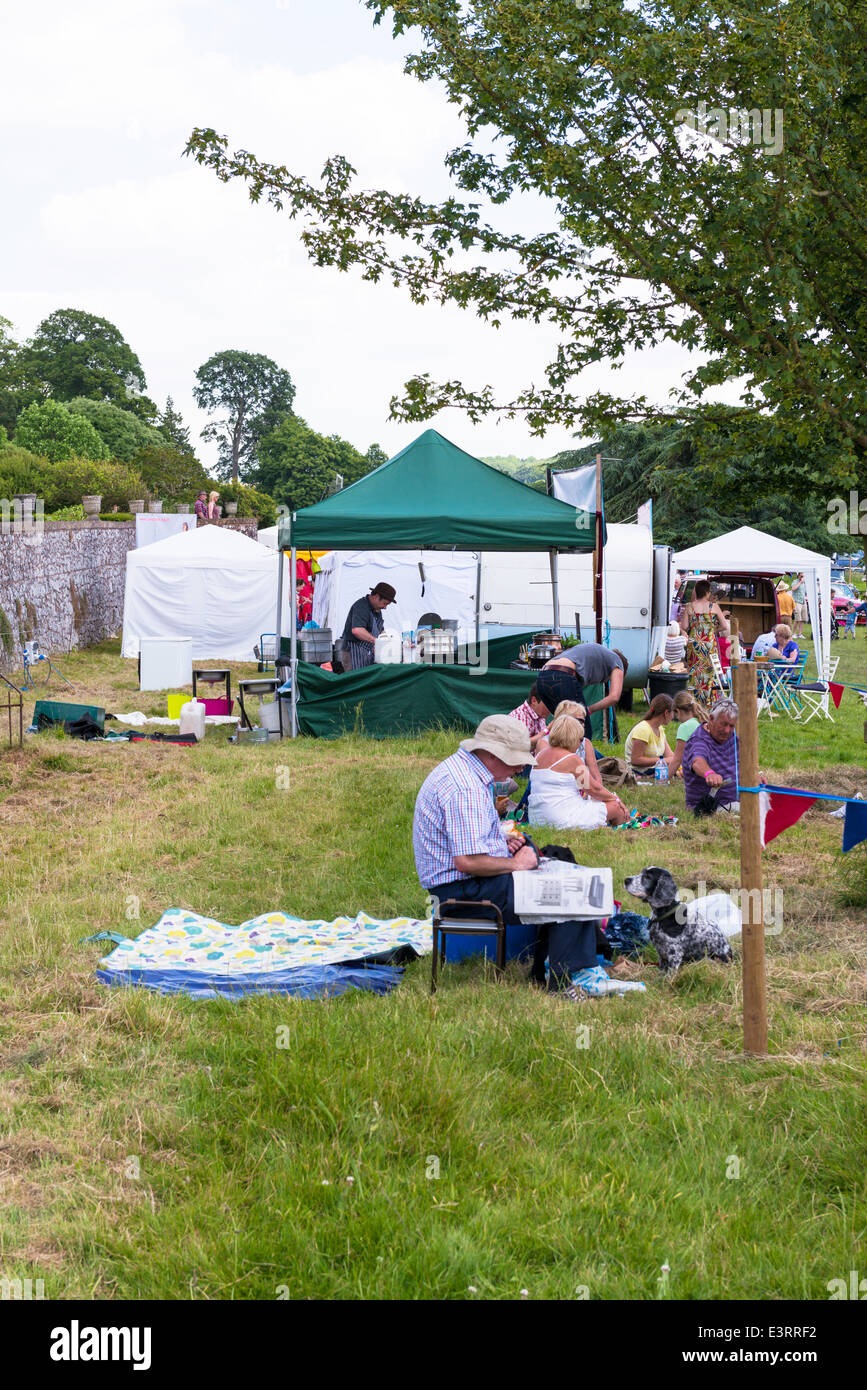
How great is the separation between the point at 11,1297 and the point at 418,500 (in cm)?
1055

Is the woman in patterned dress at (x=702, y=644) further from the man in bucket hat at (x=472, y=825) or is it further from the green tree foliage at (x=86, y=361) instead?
the green tree foliage at (x=86, y=361)

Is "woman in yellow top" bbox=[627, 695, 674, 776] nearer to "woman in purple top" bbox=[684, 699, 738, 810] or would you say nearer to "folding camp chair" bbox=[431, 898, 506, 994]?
"woman in purple top" bbox=[684, 699, 738, 810]

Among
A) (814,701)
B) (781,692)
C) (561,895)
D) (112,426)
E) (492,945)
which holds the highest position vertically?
(112,426)

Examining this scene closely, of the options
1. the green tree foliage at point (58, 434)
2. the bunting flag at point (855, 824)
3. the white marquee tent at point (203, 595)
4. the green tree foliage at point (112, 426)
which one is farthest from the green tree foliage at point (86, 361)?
the bunting flag at point (855, 824)

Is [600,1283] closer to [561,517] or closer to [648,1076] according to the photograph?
[648,1076]

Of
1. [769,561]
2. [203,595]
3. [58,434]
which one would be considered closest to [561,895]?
[769,561]

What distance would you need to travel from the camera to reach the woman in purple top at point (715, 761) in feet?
29.6

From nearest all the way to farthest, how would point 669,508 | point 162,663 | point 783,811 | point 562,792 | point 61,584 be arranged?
point 783,811, point 562,792, point 162,663, point 61,584, point 669,508

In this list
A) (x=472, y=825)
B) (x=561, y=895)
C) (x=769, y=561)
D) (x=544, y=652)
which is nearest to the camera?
(x=561, y=895)

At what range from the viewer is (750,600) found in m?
24.6

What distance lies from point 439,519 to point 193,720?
3599 mm

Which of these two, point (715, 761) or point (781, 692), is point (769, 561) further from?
point (715, 761)
